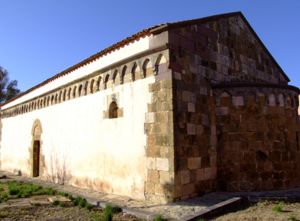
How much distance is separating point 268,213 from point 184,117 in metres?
2.44

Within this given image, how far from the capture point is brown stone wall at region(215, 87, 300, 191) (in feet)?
22.8

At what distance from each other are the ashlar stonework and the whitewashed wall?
0.09 ft

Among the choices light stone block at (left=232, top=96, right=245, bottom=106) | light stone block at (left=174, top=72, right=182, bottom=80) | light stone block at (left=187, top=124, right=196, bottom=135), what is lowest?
light stone block at (left=187, top=124, right=196, bottom=135)

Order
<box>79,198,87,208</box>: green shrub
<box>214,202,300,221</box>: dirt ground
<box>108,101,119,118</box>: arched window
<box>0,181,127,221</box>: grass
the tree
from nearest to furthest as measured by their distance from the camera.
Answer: <box>214,202,300,221</box>: dirt ground
<box>0,181,127,221</box>: grass
<box>79,198,87,208</box>: green shrub
<box>108,101,119,118</box>: arched window
the tree

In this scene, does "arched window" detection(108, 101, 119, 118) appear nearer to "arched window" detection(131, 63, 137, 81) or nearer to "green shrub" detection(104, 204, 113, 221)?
"arched window" detection(131, 63, 137, 81)

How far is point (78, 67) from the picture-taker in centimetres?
948

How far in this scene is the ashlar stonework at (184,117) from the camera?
6238 mm

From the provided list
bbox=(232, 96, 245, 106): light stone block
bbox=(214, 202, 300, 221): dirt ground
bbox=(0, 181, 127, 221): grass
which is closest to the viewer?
bbox=(214, 202, 300, 221): dirt ground

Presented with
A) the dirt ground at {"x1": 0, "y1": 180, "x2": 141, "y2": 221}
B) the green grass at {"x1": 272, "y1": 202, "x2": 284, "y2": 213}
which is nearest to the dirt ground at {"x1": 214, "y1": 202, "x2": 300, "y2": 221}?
the green grass at {"x1": 272, "y1": 202, "x2": 284, "y2": 213}

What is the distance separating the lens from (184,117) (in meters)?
6.33

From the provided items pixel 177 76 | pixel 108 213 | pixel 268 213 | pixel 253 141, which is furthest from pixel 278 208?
Answer: pixel 177 76

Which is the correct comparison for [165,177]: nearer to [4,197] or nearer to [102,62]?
[102,62]

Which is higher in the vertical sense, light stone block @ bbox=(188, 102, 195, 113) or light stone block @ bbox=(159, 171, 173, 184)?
light stone block @ bbox=(188, 102, 195, 113)

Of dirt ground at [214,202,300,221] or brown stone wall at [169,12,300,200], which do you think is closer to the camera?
dirt ground at [214,202,300,221]
